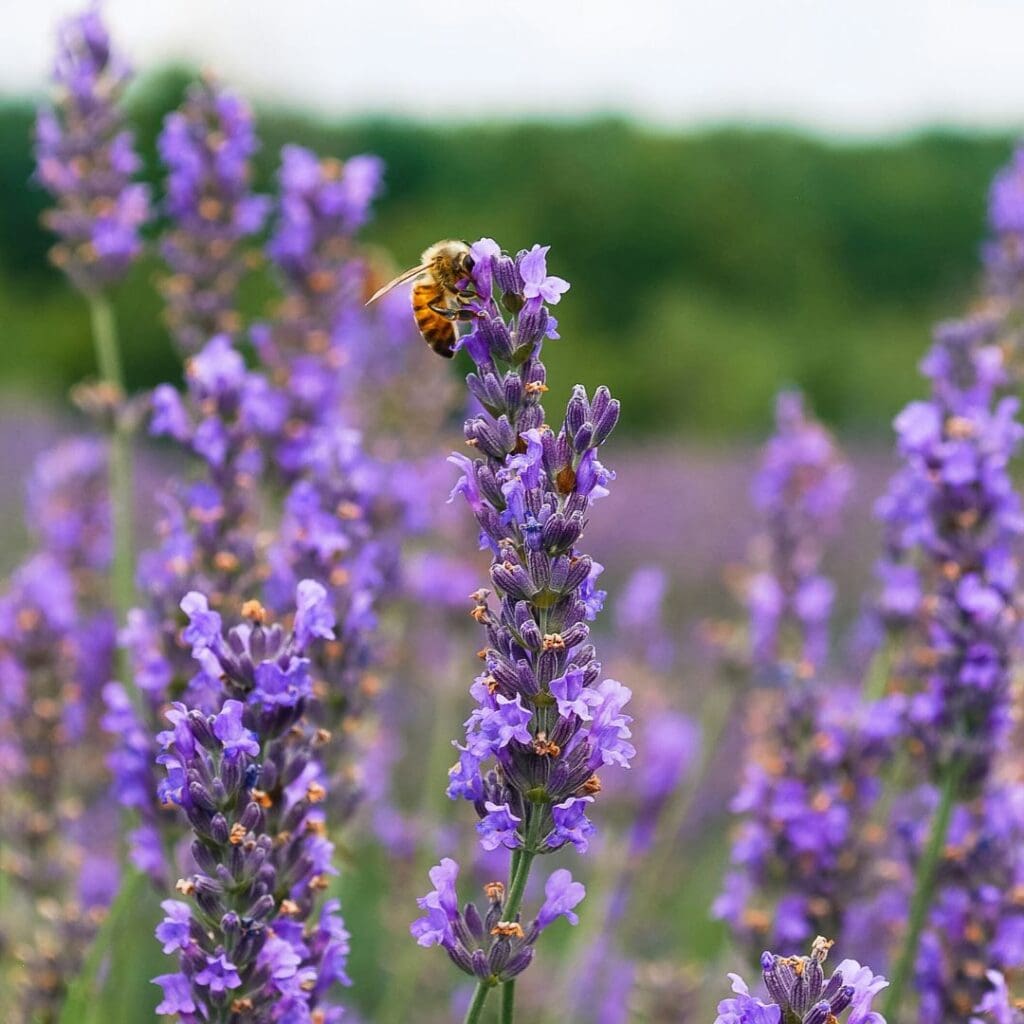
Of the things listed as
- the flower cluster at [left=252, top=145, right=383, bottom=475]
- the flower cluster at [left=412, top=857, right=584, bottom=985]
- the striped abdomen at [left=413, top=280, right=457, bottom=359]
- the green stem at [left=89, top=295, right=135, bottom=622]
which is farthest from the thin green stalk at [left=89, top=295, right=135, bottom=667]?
the flower cluster at [left=412, top=857, right=584, bottom=985]

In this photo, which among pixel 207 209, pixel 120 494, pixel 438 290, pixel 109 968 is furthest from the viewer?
pixel 207 209

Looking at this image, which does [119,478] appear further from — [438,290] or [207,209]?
[438,290]

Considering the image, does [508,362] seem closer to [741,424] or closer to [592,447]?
[592,447]

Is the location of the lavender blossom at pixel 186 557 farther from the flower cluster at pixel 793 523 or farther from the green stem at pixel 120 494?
the flower cluster at pixel 793 523

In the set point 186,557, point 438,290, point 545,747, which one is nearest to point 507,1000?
point 545,747

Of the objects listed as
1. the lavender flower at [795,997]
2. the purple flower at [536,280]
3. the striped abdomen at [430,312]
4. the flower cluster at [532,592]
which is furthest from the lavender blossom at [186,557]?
the lavender flower at [795,997]

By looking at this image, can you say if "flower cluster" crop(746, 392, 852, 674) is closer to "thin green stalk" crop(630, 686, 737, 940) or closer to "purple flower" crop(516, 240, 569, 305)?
"thin green stalk" crop(630, 686, 737, 940)
